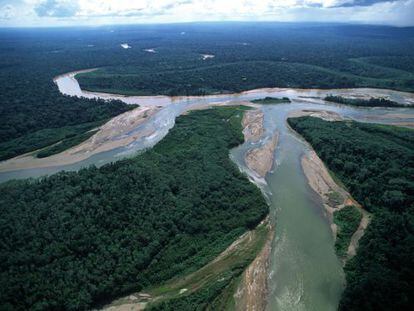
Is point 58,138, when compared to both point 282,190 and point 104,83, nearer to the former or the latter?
point 282,190

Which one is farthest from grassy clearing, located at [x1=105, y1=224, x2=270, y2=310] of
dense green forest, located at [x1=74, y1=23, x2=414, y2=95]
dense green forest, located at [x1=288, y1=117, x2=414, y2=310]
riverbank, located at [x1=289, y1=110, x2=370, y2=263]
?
dense green forest, located at [x1=74, y1=23, x2=414, y2=95]

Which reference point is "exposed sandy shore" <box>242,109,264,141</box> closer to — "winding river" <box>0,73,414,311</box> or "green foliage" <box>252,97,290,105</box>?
"winding river" <box>0,73,414,311</box>

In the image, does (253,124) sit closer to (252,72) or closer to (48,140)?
(48,140)

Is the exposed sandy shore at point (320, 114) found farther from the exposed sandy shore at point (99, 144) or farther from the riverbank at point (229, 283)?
the riverbank at point (229, 283)

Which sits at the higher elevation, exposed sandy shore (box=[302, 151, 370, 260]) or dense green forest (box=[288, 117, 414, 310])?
dense green forest (box=[288, 117, 414, 310])

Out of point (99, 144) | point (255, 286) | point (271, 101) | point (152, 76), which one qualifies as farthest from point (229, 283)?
point (152, 76)
